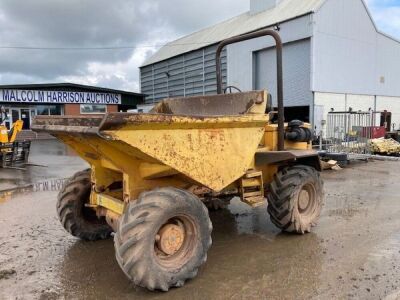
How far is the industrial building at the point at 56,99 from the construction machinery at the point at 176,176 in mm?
25163

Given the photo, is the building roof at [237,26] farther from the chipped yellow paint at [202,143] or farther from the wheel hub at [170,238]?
the wheel hub at [170,238]

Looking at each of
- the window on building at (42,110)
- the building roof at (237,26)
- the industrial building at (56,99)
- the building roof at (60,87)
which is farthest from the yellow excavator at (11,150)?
the window on building at (42,110)

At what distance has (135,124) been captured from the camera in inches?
128

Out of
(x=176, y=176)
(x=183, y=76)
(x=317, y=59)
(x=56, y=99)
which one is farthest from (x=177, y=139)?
(x=56, y=99)

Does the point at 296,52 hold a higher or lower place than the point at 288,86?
higher

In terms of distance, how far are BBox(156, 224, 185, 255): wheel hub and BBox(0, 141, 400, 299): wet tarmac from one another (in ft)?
1.22

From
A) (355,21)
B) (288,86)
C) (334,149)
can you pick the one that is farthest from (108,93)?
(334,149)

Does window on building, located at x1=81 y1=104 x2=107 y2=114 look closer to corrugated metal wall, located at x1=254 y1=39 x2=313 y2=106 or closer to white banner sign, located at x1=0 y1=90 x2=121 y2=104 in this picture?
white banner sign, located at x1=0 y1=90 x2=121 y2=104

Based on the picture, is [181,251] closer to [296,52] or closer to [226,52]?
[296,52]

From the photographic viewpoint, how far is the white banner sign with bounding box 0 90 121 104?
1172 inches

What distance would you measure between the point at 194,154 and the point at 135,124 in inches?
29.0

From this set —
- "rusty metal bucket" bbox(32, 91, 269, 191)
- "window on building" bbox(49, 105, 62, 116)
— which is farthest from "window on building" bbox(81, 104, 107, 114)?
"rusty metal bucket" bbox(32, 91, 269, 191)

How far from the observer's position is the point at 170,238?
3.76 meters

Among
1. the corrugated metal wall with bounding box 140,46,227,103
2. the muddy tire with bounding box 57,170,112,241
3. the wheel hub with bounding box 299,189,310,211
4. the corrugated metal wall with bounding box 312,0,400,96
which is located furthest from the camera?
the corrugated metal wall with bounding box 140,46,227,103
